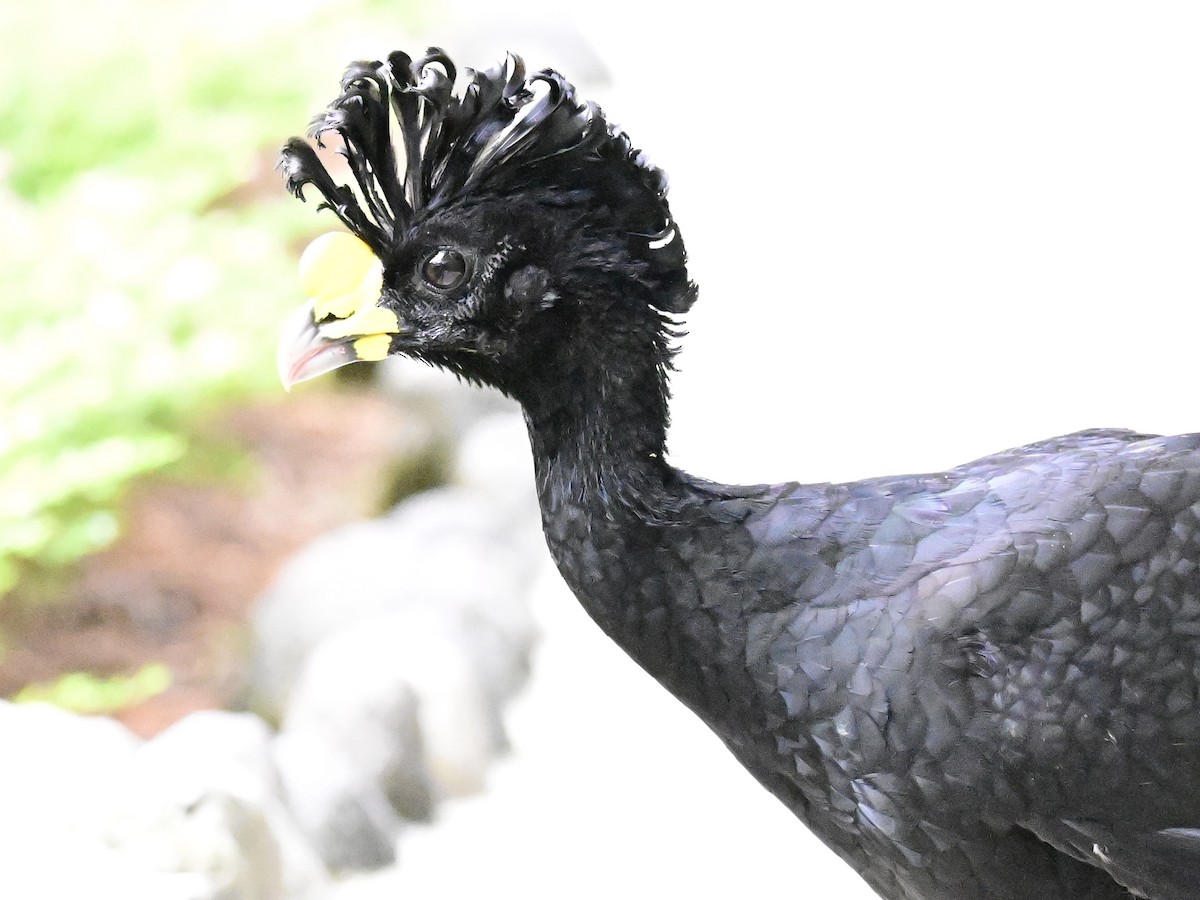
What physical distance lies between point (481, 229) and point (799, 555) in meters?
0.56

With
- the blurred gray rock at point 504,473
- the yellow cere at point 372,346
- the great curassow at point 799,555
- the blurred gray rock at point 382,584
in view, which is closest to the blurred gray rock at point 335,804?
the blurred gray rock at point 382,584

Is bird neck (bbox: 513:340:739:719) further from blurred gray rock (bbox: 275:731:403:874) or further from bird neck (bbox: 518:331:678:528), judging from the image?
blurred gray rock (bbox: 275:731:403:874)

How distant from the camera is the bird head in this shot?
59.9 inches

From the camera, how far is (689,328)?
11.0ft

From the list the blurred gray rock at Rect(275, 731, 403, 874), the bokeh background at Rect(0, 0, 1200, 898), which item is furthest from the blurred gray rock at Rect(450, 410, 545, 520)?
the blurred gray rock at Rect(275, 731, 403, 874)

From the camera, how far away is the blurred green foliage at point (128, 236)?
10.0 ft

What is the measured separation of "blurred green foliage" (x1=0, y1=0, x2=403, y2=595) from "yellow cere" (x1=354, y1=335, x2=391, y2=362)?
1.65 meters

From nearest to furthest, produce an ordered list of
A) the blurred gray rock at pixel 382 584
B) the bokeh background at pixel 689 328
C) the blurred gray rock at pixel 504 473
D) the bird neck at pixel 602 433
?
the bird neck at pixel 602 433, the bokeh background at pixel 689 328, the blurred gray rock at pixel 382 584, the blurred gray rock at pixel 504 473

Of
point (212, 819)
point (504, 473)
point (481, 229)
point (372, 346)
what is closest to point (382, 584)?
point (504, 473)

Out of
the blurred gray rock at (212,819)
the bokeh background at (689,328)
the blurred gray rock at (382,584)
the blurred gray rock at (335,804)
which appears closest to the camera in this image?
the blurred gray rock at (212,819)

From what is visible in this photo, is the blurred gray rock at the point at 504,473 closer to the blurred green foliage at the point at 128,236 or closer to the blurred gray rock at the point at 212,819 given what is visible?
the blurred green foliage at the point at 128,236

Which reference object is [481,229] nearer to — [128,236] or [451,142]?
[451,142]

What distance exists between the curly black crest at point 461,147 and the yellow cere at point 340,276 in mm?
23

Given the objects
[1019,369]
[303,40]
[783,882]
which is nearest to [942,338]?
[1019,369]
